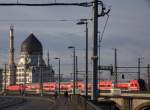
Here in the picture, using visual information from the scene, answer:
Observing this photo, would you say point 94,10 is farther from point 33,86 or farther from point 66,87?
point 33,86

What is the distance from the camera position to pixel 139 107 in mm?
86625

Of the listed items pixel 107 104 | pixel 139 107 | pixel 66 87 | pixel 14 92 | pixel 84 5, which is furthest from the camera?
pixel 14 92

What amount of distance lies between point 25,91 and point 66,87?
108 feet

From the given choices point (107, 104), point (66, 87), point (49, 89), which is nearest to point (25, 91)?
point (49, 89)

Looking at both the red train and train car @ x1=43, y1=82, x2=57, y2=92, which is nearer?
the red train

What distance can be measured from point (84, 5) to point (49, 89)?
129325mm

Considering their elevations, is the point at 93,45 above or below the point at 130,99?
above

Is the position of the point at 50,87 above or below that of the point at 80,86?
below

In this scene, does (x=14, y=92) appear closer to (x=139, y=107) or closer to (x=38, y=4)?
(x=139, y=107)

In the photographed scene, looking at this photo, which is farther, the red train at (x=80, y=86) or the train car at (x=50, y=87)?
A: the train car at (x=50, y=87)

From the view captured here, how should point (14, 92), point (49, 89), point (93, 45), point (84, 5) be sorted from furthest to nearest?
point (14, 92) < point (49, 89) < point (93, 45) < point (84, 5)

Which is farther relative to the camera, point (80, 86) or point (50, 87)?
point (50, 87)

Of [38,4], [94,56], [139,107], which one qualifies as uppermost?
[38,4]

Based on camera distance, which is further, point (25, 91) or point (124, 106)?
point (25, 91)
